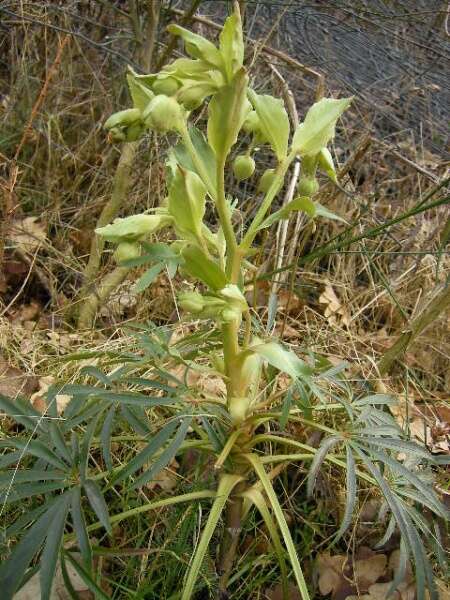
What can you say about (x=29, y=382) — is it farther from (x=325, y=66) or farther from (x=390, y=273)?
(x=325, y=66)

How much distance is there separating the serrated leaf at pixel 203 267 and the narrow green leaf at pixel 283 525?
0.24m

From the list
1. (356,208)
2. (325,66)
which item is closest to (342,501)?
(356,208)

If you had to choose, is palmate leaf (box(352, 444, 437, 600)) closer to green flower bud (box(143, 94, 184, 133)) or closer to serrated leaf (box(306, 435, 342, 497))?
serrated leaf (box(306, 435, 342, 497))

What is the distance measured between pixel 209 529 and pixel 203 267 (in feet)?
1.05

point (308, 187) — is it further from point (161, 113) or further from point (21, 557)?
point (21, 557)

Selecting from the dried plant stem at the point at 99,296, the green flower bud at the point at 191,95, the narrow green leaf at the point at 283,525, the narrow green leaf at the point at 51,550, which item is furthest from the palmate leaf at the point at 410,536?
the dried plant stem at the point at 99,296

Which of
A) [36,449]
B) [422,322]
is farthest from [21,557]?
[422,322]

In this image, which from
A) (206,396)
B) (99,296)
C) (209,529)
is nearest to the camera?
(209,529)

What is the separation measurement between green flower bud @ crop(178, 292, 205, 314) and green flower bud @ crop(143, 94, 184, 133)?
185 mm

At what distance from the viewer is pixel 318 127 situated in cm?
84

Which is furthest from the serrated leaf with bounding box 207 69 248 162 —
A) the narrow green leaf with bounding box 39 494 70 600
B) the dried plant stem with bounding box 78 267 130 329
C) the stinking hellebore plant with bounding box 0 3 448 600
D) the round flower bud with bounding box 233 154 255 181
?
the dried plant stem with bounding box 78 267 130 329

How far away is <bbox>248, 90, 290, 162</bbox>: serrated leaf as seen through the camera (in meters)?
0.83

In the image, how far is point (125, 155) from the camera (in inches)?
59.1

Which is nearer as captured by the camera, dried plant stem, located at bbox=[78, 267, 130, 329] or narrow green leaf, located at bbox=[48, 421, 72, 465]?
narrow green leaf, located at bbox=[48, 421, 72, 465]
